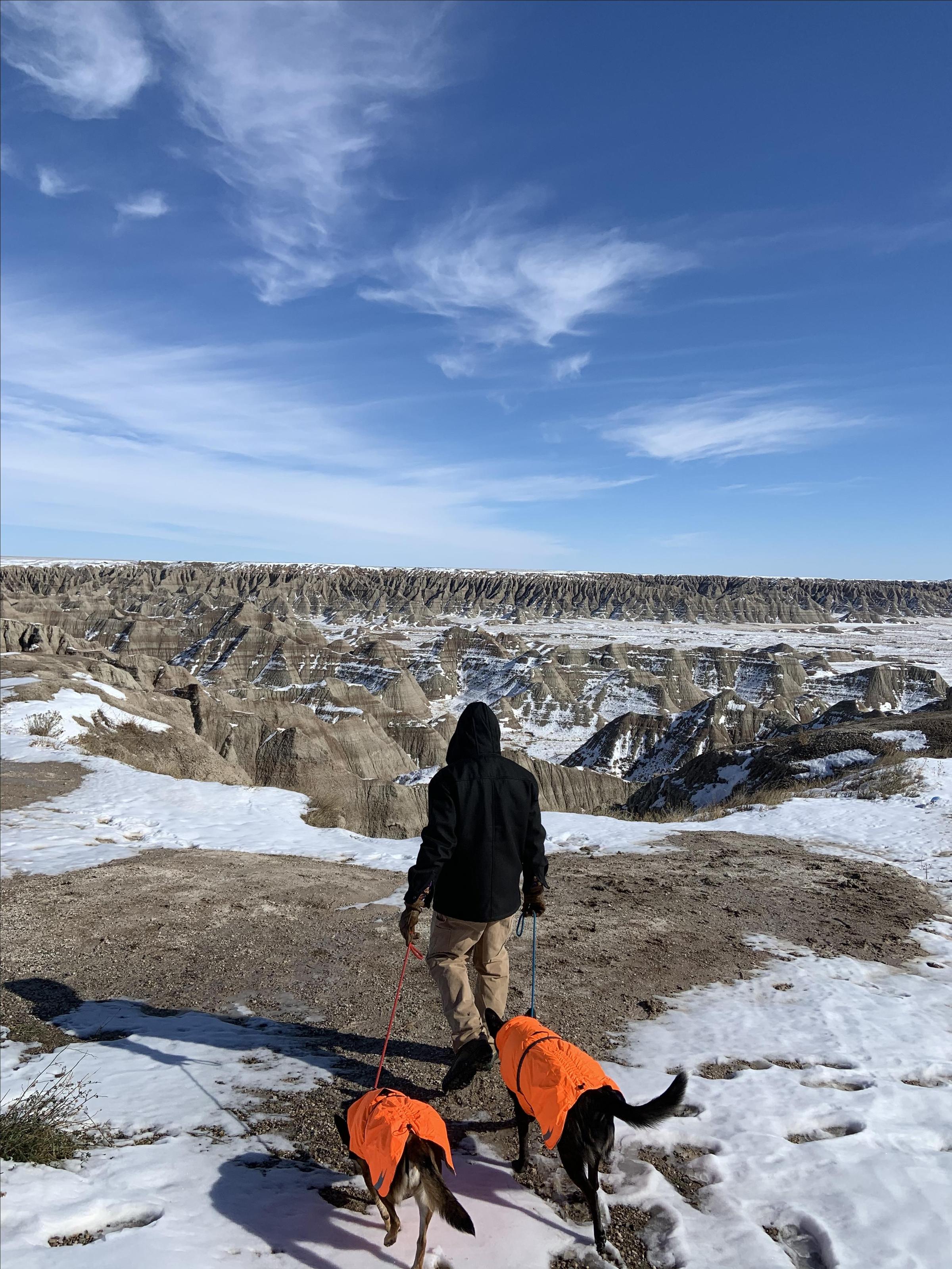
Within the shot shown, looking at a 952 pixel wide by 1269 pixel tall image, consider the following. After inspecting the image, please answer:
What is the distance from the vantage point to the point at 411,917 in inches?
165

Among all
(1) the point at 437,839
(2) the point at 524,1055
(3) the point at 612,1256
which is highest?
(1) the point at 437,839

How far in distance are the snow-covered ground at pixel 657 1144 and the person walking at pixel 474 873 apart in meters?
0.74

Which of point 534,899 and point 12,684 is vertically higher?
point 534,899

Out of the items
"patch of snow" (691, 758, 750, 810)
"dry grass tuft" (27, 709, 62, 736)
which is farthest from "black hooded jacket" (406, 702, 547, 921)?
"patch of snow" (691, 758, 750, 810)

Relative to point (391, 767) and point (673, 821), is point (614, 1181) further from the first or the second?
point (391, 767)

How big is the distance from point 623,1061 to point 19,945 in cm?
593

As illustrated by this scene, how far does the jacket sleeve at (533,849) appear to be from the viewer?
15.3 feet

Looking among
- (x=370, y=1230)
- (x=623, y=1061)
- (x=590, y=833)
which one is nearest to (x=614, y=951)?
(x=623, y=1061)

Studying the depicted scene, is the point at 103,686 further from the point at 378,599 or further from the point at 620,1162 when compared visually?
the point at 378,599

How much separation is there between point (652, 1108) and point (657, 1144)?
91 centimetres

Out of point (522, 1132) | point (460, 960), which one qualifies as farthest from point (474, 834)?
point (522, 1132)

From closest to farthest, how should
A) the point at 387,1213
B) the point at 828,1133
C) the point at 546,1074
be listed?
the point at 387,1213, the point at 546,1074, the point at 828,1133

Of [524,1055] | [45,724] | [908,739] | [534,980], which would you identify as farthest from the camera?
[908,739]

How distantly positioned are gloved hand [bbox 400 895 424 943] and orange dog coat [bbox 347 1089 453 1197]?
38.8 inches
